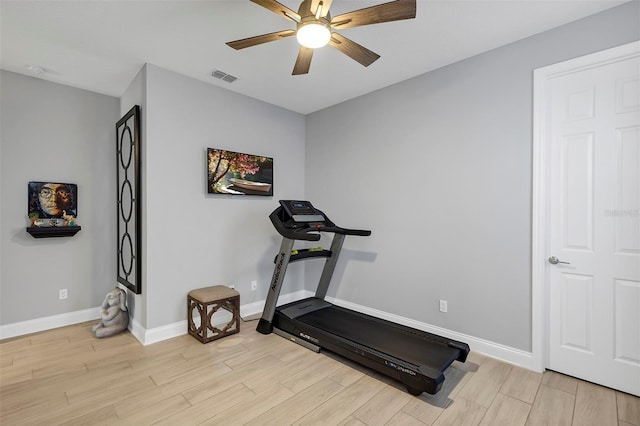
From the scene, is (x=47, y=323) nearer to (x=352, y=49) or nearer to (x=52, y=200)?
(x=52, y=200)

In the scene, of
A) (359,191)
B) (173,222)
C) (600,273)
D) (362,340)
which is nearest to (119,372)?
(173,222)

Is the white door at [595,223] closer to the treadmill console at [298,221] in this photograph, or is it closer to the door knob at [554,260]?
the door knob at [554,260]

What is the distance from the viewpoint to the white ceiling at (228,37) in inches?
87.0

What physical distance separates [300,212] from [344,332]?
1.33 m

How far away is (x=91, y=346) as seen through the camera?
2.97 metres

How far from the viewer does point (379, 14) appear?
1.78 meters

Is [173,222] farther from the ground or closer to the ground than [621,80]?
closer to the ground

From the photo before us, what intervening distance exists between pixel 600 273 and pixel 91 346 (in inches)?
178

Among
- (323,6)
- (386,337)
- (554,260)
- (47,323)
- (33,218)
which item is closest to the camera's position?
(323,6)

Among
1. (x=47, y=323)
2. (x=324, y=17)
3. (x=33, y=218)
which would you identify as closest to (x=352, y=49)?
(x=324, y=17)

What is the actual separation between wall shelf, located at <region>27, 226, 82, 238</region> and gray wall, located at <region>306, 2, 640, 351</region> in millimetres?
3102

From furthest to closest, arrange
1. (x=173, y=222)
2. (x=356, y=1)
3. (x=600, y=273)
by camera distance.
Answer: (x=173, y=222)
(x=600, y=273)
(x=356, y=1)

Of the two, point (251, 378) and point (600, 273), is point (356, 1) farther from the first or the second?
point (251, 378)

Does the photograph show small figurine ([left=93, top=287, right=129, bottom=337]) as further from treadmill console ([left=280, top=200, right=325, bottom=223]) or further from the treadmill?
treadmill console ([left=280, top=200, right=325, bottom=223])
